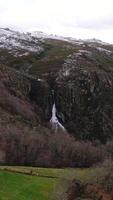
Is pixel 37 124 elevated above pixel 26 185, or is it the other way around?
pixel 26 185

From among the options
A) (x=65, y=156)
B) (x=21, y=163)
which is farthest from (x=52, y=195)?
(x=65, y=156)

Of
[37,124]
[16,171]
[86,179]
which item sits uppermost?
[86,179]

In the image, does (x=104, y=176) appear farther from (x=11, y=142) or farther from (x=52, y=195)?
(x=11, y=142)

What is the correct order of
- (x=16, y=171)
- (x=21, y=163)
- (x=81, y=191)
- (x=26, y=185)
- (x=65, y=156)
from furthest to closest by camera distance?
1. (x=65, y=156)
2. (x=21, y=163)
3. (x=16, y=171)
4. (x=26, y=185)
5. (x=81, y=191)

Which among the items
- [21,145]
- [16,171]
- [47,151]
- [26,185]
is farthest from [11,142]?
[26,185]

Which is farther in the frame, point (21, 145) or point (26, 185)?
point (21, 145)

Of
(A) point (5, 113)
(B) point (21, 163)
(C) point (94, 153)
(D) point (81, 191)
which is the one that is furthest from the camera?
(A) point (5, 113)
